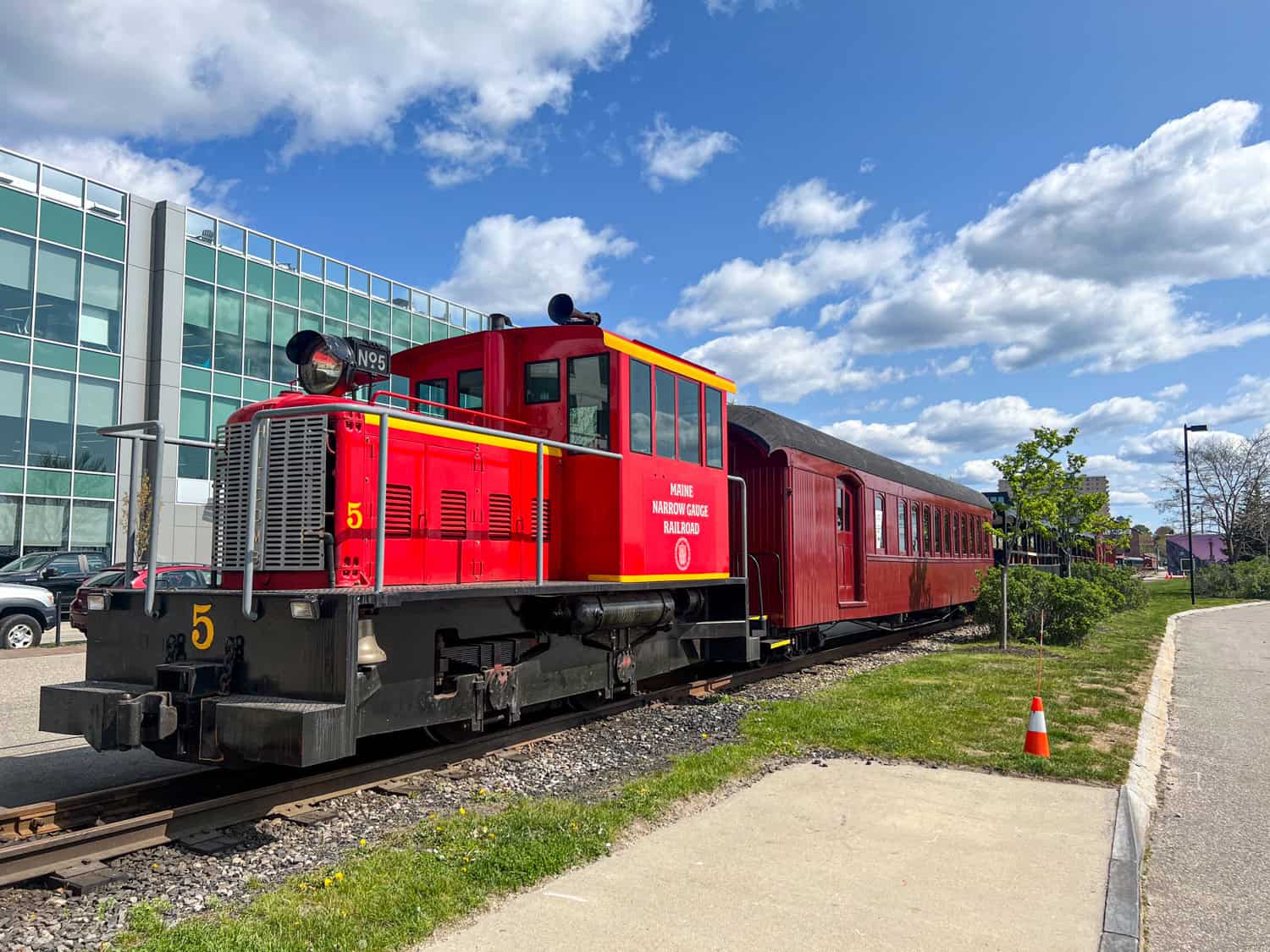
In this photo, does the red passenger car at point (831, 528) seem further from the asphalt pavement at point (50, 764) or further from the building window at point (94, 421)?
the building window at point (94, 421)

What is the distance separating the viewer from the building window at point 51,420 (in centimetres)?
2456

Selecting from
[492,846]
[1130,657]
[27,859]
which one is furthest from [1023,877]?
[1130,657]

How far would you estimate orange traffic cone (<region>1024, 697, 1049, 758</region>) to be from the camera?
696 cm

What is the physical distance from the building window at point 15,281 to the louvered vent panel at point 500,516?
77.4ft

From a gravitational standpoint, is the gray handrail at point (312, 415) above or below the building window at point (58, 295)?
below

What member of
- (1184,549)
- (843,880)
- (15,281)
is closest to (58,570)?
(15,281)

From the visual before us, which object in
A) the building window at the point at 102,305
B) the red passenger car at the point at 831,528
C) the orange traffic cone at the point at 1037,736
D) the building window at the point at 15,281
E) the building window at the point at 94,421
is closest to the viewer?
the orange traffic cone at the point at 1037,736

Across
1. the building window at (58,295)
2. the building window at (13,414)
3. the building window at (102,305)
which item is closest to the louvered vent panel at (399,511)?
the building window at (13,414)

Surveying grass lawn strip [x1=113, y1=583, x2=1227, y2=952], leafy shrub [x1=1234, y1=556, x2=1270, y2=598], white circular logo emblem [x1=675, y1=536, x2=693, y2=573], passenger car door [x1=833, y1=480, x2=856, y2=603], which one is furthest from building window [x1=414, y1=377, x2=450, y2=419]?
leafy shrub [x1=1234, y1=556, x2=1270, y2=598]

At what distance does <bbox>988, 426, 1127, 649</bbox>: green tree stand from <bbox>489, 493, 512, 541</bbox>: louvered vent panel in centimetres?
1093

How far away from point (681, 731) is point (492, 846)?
3.38 metres

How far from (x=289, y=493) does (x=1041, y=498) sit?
48.1ft

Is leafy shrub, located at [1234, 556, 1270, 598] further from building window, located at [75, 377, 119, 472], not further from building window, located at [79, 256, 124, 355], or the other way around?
building window, located at [79, 256, 124, 355]

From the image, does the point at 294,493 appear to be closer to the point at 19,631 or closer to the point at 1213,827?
the point at 1213,827
